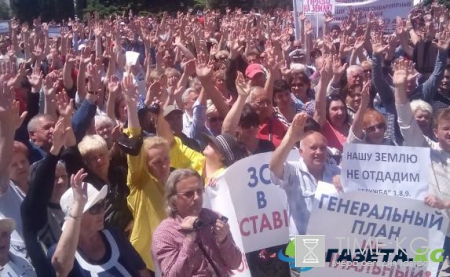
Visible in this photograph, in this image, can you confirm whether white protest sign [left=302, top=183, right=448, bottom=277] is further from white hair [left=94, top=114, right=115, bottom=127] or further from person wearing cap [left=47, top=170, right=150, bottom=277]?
white hair [left=94, top=114, right=115, bottom=127]

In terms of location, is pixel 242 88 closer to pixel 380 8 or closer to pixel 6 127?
pixel 6 127

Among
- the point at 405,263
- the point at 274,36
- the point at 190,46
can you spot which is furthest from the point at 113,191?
the point at 190,46

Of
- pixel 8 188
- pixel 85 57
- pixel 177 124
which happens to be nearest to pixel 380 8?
pixel 85 57

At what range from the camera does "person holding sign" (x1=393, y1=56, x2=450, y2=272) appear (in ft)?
14.7

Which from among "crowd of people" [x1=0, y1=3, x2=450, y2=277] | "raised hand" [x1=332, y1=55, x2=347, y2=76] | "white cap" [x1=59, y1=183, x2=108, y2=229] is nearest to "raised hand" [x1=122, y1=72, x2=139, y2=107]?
"crowd of people" [x1=0, y1=3, x2=450, y2=277]

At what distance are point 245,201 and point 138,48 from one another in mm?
7599

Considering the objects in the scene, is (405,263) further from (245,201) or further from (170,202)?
(170,202)

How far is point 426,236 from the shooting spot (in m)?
4.32

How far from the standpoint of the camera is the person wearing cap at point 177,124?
525cm

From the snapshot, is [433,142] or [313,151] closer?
[313,151]

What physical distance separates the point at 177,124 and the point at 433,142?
1.83m

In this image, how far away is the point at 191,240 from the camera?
11.2ft

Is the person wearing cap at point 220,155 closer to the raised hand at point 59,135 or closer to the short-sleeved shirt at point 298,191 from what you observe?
the short-sleeved shirt at point 298,191

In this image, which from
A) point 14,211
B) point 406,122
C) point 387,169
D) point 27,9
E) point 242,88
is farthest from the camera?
point 27,9
